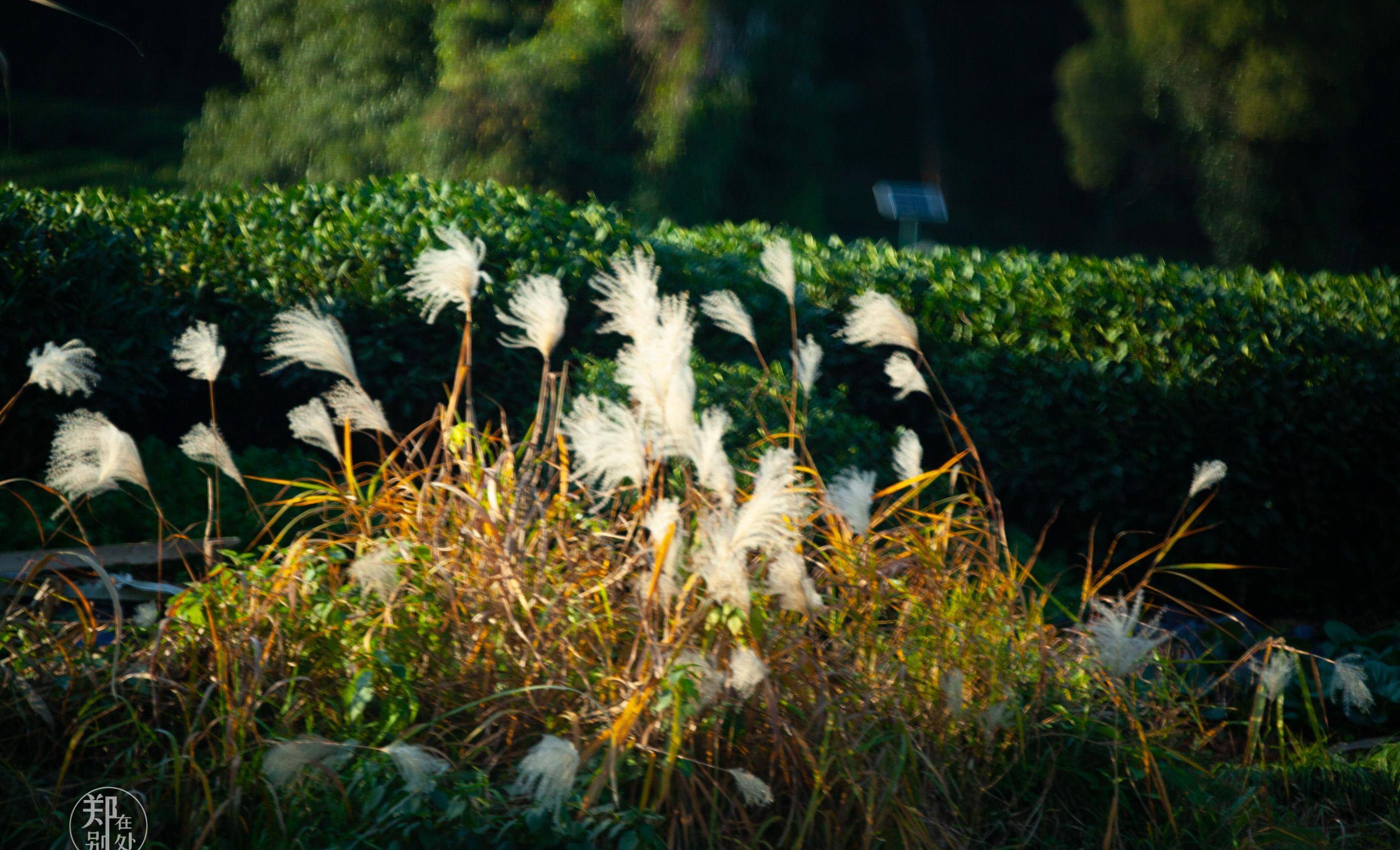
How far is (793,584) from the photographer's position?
7.39 feet

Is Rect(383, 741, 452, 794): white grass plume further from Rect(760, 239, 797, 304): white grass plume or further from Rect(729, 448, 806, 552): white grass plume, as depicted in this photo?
Rect(760, 239, 797, 304): white grass plume

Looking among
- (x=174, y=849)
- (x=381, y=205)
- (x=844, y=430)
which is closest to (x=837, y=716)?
(x=174, y=849)

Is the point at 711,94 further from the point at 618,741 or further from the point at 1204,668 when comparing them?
the point at 618,741

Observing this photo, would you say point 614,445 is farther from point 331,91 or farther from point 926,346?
point 331,91

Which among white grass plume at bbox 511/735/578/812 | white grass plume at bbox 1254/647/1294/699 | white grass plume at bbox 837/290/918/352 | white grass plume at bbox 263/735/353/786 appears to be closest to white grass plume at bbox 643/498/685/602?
white grass plume at bbox 511/735/578/812

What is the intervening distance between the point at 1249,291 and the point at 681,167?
6299 millimetres

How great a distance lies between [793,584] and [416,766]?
0.79 meters

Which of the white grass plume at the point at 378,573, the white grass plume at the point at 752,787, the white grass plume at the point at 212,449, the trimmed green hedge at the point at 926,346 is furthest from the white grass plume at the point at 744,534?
the trimmed green hedge at the point at 926,346

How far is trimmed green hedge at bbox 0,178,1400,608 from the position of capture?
472 cm

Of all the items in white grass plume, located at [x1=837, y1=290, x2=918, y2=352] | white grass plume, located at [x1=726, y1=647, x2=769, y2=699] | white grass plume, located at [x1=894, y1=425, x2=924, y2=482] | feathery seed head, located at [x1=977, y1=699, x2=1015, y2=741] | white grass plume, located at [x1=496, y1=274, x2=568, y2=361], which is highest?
white grass plume, located at [x1=496, y1=274, x2=568, y2=361]

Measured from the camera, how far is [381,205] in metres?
5.13

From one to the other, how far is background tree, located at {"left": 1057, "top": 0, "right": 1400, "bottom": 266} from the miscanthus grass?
1331 cm

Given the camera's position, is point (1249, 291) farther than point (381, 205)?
Yes

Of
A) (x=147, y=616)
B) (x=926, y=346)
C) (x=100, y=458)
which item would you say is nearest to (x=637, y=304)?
(x=100, y=458)
